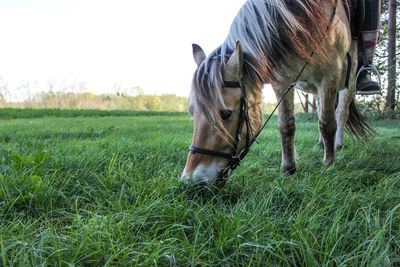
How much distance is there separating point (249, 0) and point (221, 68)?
826 millimetres

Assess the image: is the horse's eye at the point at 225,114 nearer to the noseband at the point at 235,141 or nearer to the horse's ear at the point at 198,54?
the noseband at the point at 235,141

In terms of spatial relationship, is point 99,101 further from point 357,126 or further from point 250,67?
point 250,67

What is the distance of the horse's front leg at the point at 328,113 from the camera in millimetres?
2377

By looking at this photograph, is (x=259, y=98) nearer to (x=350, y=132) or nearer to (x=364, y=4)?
(x=364, y=4)

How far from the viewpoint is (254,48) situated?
1760 millimetres

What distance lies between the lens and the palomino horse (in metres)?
1.62

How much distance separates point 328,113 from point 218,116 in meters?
1.59

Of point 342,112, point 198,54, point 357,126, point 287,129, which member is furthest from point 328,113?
point 357,126

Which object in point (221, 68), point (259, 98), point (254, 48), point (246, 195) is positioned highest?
point (254, 48)

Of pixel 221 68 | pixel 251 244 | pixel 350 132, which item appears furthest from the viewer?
pixel 350 132

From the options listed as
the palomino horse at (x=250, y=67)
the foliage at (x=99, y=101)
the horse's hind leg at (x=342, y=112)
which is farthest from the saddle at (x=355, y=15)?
the foliage at (x=99, y=101)

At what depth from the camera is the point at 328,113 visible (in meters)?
2.52

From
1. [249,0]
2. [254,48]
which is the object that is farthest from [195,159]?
[249,0]

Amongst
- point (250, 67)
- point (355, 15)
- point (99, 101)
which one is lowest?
point (250, 67)
